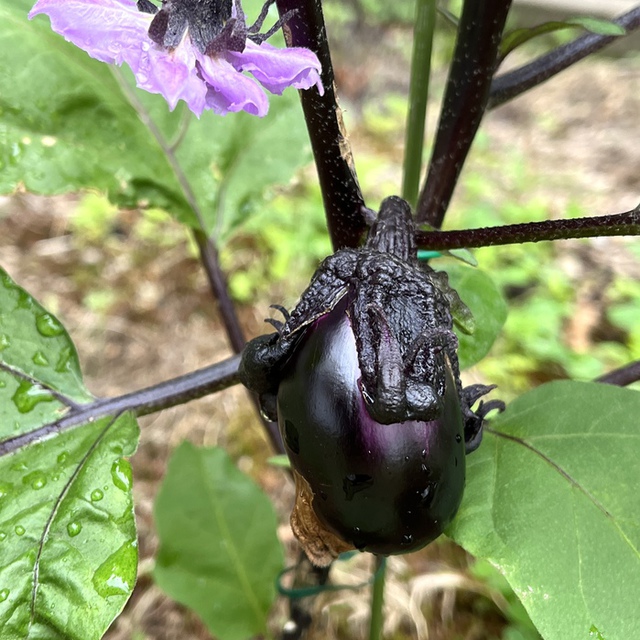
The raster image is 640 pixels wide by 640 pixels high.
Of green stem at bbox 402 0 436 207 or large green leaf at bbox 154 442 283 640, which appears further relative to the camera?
large green leaf at bbox 154 442 283 640

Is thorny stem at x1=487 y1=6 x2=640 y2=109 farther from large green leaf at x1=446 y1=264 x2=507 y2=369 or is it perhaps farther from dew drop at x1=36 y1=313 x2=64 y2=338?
dew drop at x1=36 y1=313 x2=64 y2=338

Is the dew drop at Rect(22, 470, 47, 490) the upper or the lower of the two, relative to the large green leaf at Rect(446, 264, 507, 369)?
lower

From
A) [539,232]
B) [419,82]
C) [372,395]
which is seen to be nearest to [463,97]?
[419,82]

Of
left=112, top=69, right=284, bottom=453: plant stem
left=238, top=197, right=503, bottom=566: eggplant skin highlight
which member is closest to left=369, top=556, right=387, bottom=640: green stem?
left=112, top=69, right=284, bottom=453: plant stem

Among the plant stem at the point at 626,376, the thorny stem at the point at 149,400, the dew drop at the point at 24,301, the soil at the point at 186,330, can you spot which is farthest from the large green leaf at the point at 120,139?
the soil at the point at 186,330

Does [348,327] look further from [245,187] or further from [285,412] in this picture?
[245,187]

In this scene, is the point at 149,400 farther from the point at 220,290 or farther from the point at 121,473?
the point at 220,290
